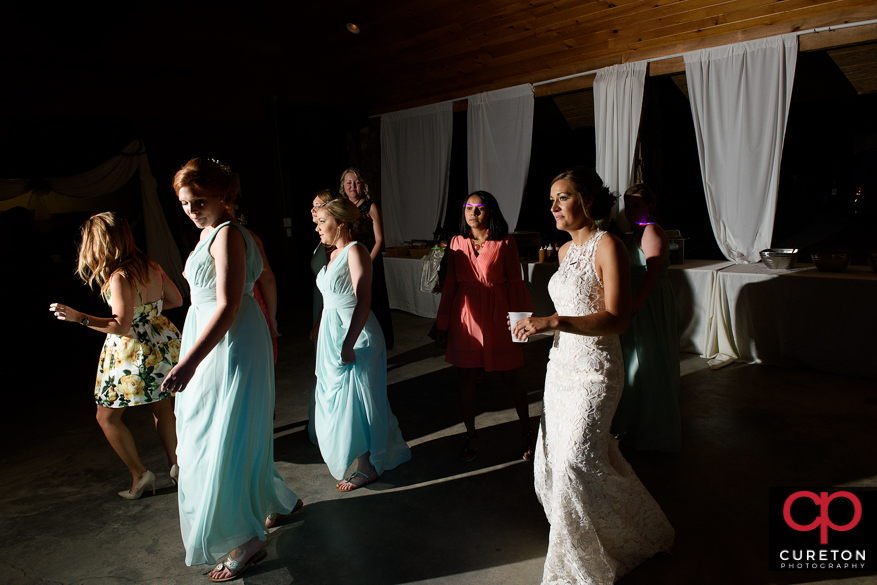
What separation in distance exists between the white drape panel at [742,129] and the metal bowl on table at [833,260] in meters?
0.65

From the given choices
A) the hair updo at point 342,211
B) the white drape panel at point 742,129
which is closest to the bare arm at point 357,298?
the hair updo at point 342,211

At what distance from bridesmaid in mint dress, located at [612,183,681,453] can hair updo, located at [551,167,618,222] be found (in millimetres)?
1119

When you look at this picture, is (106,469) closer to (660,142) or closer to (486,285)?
(486,285)

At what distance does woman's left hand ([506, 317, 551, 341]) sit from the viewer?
1818 millimetres

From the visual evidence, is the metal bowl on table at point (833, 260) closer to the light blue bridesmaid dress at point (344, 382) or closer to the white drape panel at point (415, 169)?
the light blue bridesmaid dress at point (344, 382)

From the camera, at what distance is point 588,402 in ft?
6.45

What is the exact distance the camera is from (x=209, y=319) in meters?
2.07

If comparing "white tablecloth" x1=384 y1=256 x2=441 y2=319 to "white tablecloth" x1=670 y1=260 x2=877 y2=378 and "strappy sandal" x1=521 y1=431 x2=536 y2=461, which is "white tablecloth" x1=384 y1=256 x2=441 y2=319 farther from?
A: "strappy sandal" x1=521 y1=431 x2=536 y2=461

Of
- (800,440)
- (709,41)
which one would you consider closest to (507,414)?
(800,440)

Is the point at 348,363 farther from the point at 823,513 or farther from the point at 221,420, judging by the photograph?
the point at 823,513

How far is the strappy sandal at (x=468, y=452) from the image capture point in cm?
321

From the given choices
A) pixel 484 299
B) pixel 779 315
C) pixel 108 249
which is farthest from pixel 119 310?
pixel 779 315

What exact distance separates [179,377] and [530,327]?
1.23 meters

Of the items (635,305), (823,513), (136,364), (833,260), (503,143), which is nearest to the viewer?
(823,513)
